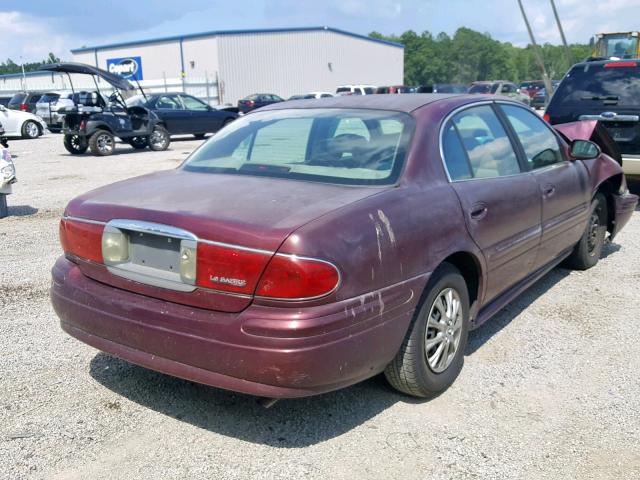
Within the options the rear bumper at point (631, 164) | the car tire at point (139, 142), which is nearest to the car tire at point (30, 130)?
the car tire at point (139, 142)

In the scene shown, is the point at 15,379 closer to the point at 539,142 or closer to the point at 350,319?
the point at 350,319

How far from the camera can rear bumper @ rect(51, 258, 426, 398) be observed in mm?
2627

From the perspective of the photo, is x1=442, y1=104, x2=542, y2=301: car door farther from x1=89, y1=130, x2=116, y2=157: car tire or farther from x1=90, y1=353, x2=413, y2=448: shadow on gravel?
x1=89, y1=130, x2=116, y2=157: car tire

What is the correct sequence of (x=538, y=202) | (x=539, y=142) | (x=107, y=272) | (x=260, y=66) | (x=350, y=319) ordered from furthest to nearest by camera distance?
(x=260, y=66)
(x=539, y=142)
(x=538, y=202)
(x=107, y=272)
(x=350, y=319)

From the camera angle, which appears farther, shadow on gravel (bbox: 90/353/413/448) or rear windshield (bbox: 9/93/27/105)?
rear windshield (bbox: 9/93/27/105)

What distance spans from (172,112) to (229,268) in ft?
59.7

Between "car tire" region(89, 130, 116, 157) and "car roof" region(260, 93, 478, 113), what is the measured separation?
13041mm

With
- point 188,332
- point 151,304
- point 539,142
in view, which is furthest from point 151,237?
point 539,142

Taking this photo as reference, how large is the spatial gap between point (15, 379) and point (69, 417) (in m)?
0.65

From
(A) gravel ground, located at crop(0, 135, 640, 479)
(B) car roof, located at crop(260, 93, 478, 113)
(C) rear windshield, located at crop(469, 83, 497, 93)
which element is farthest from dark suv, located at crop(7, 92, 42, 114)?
(B) car roof, located at crop(260, 93, 478, 113)

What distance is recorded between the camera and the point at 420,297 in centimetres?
313

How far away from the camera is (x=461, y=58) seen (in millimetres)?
134750

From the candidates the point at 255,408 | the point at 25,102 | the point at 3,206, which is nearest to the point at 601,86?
the point at 255,408

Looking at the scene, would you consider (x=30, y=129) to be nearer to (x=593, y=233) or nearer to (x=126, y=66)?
(x=593, y=233)
